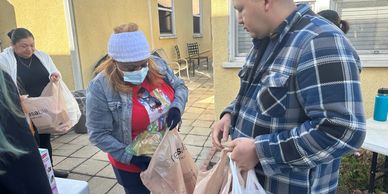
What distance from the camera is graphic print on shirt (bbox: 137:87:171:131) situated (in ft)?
6.73

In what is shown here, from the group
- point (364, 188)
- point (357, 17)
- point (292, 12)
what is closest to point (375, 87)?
point (357, 17)

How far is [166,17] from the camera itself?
411 inches

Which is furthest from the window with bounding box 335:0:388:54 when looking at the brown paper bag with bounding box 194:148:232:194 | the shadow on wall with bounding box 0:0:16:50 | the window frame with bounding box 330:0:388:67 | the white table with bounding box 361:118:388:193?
the shadow on wall with bounding box 0:0:16:50

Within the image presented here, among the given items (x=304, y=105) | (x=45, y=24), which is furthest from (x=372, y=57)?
(x=45, y=24)

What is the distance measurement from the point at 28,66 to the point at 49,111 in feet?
2.41

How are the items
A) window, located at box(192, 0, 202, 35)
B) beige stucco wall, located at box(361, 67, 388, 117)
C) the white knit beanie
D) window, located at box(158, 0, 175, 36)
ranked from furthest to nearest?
window, located at box(192, 0, 202, 35)
window, located at box(158, 0, 175, 36)
beige stucco wall, located at box(361, 67, 388, 117)
the white knit beanie

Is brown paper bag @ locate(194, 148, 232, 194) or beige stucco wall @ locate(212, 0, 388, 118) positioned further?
beige stucco wall @ locate(212, 0, 388, 118)

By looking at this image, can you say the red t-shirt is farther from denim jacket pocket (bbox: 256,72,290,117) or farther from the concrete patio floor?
the concrete patio floor

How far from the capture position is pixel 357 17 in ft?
12.0

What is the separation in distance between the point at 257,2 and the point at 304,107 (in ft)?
1.45

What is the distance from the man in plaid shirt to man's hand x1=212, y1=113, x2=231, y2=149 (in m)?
0.17

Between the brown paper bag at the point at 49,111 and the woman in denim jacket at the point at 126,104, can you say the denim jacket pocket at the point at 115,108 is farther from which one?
the brown paper bag at the point at 49,111

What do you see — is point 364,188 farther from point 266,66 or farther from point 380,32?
point 266,66

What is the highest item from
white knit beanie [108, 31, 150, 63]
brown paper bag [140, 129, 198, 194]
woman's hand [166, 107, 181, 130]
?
white knit beanie [108, 31, 150, 63]
